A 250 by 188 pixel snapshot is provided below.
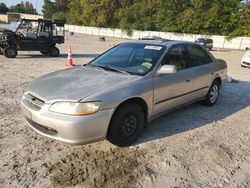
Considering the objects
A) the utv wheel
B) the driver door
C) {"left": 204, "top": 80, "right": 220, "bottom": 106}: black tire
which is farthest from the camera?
the utv wheel

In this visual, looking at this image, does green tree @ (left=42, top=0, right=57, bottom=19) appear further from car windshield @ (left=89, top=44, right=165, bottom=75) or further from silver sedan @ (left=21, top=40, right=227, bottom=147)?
silver sedan @ (left=21, top=40, right=227, bottom=147)

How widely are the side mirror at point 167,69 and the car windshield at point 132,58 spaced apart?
158 millimetres

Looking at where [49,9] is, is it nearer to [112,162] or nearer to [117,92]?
[117,92]

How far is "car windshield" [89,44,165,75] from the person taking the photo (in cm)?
454

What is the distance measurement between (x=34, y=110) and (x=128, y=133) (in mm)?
1364

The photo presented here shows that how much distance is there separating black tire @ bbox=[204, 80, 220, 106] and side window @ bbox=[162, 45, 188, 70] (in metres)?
1.26

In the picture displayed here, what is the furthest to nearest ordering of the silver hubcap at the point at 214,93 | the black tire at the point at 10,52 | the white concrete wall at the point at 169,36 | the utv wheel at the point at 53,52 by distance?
1. the white concrete wall at the point at 169,36
2. the utv wheel at the point at 53,52
3. the black tire at the point at 10,52
4. the silver hubcap at the point at 214,93

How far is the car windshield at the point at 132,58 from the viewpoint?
454 cm

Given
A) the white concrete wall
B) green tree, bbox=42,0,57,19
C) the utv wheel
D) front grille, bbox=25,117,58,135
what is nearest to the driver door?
front grille, bbox=25,117,58,135

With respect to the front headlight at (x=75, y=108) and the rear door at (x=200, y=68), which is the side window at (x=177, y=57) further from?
the front headlight at (x=75, y=108)

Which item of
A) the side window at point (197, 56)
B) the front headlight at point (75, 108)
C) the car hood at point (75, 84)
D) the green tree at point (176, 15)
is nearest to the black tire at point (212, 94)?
the side window at point (197, 56)

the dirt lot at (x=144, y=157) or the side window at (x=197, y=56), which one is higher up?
the side window at (x=197, y=56)

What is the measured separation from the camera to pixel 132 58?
190 inches

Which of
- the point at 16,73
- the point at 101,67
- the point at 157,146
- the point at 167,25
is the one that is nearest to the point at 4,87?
the point at 16,73
